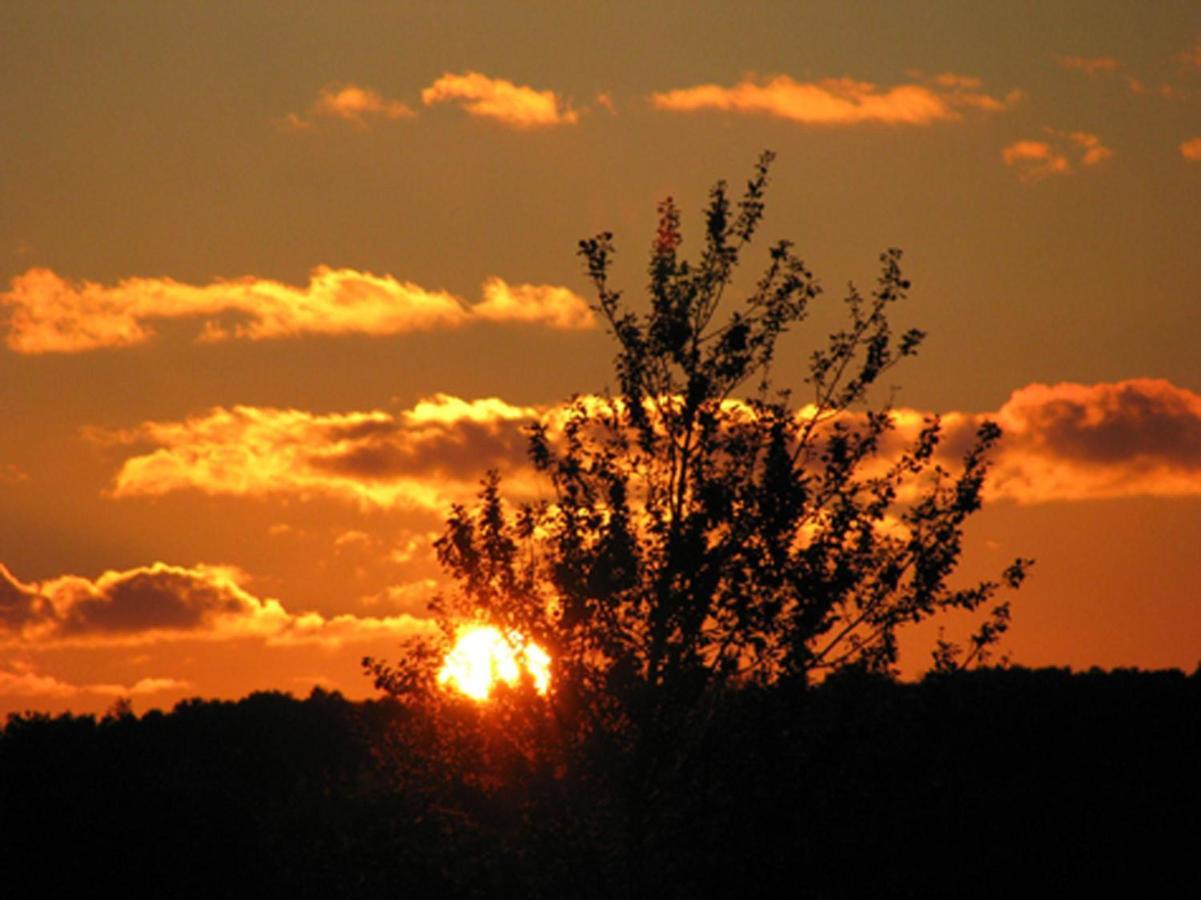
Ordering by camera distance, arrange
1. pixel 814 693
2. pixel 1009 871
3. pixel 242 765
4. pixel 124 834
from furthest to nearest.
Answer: pixel 242 765 → pixel 124 834 → pixel 1009 871 → pixel 814 693

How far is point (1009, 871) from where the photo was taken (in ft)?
191

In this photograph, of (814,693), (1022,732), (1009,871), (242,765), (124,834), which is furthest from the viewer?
(242,765)

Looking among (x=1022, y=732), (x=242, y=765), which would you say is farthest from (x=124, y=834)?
(x=1022, y=732)

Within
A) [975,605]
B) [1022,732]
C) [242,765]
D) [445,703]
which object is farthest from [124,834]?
[975,605]

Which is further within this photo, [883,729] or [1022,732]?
[1022,732]

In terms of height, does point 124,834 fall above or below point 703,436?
below

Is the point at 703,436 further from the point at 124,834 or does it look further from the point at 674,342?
the point at 124,834

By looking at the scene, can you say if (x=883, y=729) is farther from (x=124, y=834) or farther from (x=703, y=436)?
(x=124, y=834)

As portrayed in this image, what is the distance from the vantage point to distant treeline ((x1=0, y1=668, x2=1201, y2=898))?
30047 millimetres

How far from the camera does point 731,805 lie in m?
30.2

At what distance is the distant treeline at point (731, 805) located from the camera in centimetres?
3005

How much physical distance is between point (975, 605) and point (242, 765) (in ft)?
223

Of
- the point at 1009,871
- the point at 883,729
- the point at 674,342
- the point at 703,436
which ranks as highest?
the point at 674,342

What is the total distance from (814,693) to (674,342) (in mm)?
7018
